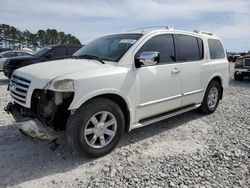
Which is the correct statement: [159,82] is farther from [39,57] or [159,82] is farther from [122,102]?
[39,57]

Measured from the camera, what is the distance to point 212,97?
6.20m

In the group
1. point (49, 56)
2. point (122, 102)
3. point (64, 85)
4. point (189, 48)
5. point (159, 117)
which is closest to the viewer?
point (64, 85)

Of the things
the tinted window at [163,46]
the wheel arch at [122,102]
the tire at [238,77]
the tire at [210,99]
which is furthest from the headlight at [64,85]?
the tire at [238,77]

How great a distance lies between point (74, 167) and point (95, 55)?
76.6 inches

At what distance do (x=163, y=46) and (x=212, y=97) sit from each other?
2207 millimetres

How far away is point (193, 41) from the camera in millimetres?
5508

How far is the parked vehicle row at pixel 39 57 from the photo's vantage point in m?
11.0

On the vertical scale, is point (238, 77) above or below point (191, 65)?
below

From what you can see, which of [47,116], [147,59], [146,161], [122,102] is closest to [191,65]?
[147,59]

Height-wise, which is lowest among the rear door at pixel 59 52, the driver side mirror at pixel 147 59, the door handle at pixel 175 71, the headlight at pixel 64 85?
the headlight at pixel 64 85

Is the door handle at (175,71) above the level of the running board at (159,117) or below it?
above

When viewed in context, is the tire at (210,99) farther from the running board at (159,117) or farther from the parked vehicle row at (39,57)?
the parked vehicle row at (39,57)

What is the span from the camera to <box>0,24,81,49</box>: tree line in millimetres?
67000

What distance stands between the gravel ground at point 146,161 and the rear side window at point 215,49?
1.79 m
